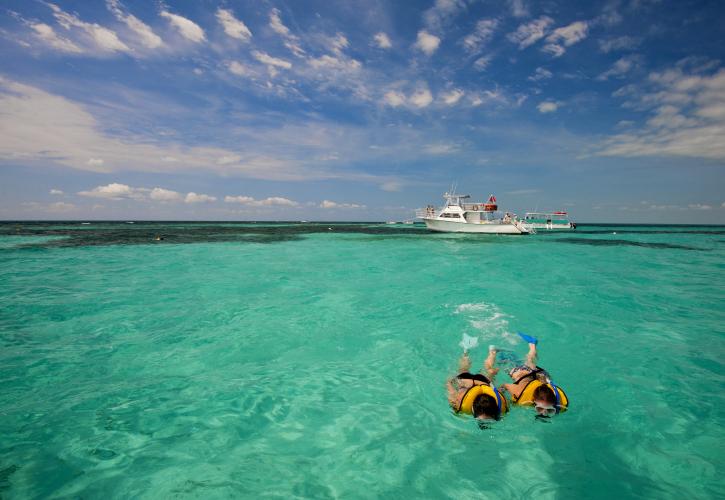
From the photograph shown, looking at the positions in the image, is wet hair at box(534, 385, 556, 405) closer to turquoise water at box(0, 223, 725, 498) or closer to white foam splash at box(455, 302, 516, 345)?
turquoise water at box(0, 223, 725, 498)

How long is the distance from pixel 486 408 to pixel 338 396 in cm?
260

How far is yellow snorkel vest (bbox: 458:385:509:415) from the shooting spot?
484cm

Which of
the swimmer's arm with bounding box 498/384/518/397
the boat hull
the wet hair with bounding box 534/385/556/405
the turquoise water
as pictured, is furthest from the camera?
the boat hull

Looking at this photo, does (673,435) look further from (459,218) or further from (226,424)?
(459,218)

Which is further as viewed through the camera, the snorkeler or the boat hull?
Result: the boat hull

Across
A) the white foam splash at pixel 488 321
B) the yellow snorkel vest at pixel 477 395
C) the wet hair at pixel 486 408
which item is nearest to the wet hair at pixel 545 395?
the yellow snorkel vest at pixel 477 395

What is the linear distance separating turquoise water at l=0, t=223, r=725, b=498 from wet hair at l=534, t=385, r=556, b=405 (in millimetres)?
317

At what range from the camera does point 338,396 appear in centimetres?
593

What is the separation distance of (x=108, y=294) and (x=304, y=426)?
12.3 meters

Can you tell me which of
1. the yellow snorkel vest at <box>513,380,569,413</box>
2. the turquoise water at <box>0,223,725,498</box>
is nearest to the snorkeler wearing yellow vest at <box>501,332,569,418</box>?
the yellow snorkel vest at <box>513,380,569,413</box>

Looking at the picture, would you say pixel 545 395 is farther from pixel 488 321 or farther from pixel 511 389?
pixel 488 321

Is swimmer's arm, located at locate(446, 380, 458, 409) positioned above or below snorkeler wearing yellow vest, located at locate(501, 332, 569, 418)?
below

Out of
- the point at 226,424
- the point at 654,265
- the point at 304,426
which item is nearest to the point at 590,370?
the point at 304,426

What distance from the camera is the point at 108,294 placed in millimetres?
12914
